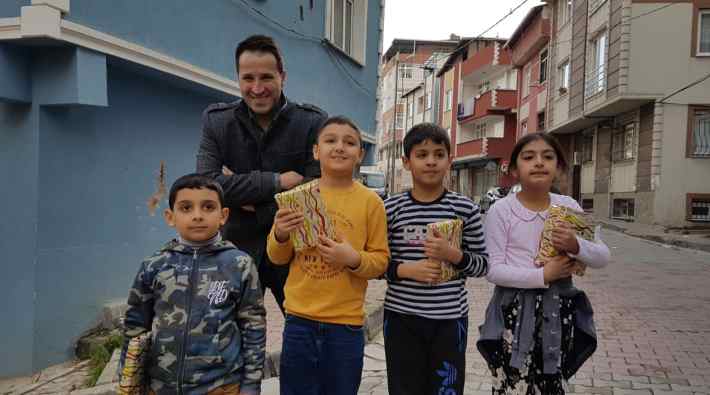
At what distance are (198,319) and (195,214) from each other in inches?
17.6

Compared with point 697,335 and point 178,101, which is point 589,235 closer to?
point 697,335

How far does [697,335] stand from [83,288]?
5901 millimetres

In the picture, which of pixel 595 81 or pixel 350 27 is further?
pixel 595 81

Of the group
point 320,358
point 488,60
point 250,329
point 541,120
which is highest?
point 488,60

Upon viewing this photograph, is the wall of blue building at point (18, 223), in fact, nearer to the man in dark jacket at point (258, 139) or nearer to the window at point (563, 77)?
the man in dark jacket at point (258, 139)

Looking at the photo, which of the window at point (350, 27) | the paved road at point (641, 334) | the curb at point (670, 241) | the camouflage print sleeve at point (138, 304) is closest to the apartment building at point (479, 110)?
the curb at point (670, 241)

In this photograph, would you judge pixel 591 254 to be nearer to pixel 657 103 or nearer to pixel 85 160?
pixel 85 160

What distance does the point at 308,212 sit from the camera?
7.06ft

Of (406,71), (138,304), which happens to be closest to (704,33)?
(138,304)

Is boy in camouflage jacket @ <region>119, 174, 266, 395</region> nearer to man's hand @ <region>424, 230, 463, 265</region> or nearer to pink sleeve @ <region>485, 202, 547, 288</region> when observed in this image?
man's hand @ <region>424, 230, 463, 265</region>

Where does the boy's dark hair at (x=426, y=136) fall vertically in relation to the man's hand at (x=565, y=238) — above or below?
above

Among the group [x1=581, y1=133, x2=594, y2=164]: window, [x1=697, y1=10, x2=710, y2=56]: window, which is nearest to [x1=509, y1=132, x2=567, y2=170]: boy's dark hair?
[x1=697, y1=10, x2=710, y2=56]: window

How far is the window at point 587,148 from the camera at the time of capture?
69.2 feet

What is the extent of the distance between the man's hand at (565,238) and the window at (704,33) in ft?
55.7
